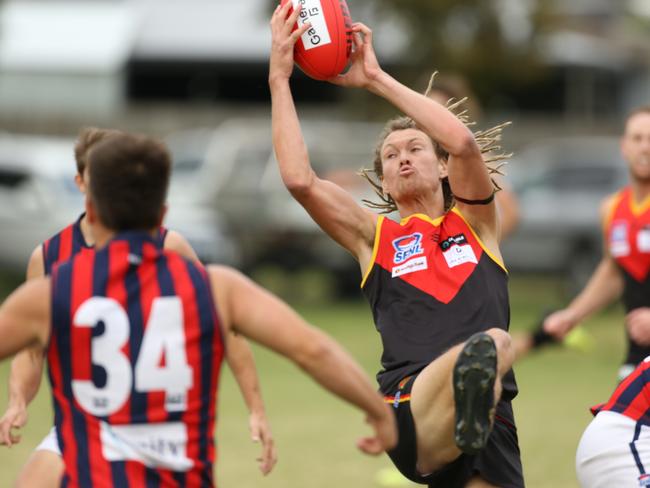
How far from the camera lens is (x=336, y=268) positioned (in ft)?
61.6

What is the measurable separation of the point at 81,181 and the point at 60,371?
1609 mm

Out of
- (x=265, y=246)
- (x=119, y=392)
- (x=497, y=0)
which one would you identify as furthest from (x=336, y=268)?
(x=119, y=392)

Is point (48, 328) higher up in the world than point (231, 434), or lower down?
higher up

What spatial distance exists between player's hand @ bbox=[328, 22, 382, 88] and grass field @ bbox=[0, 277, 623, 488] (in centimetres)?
367

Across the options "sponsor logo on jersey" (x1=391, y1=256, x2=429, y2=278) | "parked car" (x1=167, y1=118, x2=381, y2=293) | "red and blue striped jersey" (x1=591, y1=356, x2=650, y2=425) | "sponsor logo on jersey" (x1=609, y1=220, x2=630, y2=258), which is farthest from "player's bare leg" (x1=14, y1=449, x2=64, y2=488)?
"parked car" (x1=167, y1=118, x2=381, y2=293)

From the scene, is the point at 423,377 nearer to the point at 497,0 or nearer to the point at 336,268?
the point at 336,268

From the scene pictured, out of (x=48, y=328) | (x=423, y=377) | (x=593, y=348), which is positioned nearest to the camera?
(x=48, y=328)

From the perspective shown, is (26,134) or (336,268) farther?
(26,134)

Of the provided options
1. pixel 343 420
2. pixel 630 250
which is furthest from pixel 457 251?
pixel 343 420

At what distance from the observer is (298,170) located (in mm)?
5035

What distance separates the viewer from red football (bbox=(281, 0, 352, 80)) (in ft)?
17.3

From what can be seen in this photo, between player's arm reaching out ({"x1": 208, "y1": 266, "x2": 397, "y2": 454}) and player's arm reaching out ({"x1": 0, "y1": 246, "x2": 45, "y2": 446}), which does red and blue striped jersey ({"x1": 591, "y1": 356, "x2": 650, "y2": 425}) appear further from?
player's arm reaching out ({"x1": 0, "y1": 246, "x2": 45, "y2": 446})

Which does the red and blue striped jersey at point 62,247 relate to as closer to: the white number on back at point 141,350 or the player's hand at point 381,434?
the white number on back at point 141,350

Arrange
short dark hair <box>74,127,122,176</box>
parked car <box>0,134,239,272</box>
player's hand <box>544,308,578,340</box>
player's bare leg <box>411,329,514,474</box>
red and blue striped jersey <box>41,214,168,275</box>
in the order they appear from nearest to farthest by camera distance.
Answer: player's bare leg <box>411,329,514,474</box> < red and blue striped jersey <box>41,214,168,275</box> < short dark hair <box>74,127,122,176</box> < player's hand <box>544,308,578,340</box> < parked car <box>0,134,239,272</box>
